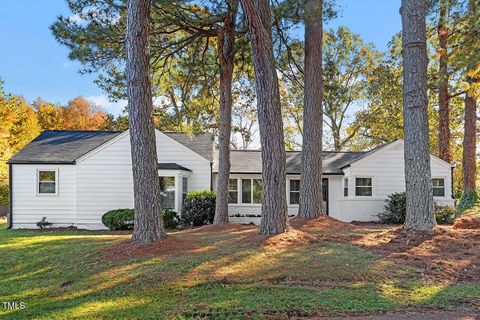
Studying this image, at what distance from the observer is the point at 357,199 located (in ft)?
57.9

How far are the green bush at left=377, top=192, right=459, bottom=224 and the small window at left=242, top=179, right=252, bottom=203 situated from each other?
19.4 ft

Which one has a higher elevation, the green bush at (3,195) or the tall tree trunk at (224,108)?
the tall tree trunk at (224,108)

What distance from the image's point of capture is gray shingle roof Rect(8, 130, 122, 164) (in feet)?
55.1

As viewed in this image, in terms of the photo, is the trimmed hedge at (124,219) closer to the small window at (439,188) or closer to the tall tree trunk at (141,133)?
the tall tree trunk at (141,133)

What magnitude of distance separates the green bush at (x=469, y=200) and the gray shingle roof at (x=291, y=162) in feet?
16.1

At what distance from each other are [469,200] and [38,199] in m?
19.4

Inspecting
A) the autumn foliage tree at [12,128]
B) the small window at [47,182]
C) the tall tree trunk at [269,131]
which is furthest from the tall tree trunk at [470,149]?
the autumn foliage tree at [12,128]

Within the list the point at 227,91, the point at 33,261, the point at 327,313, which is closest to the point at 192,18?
the point at 227,91

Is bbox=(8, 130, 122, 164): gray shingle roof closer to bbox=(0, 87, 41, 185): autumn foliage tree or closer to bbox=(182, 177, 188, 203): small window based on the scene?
bbox=(182, 177, 188, 203): small window

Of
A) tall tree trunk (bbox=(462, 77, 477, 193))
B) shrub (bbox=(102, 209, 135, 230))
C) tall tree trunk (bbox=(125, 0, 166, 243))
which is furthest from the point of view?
tall tree trunk (bbox=(462, 77, 477, 193))

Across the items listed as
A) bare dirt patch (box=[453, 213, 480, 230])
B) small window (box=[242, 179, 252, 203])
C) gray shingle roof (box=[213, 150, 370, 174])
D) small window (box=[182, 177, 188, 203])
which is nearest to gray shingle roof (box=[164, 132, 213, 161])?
gray shingle roof (box=[213, 150, 370, 174])

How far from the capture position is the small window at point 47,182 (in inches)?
660

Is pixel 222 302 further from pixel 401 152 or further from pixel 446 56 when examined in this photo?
pixel 401 152

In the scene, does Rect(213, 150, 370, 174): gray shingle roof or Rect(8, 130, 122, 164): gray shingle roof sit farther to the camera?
Rect(213, 150, 370, 174): gray shingle roof
